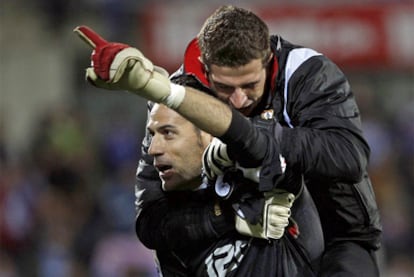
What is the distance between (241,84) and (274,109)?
A: 0.14m

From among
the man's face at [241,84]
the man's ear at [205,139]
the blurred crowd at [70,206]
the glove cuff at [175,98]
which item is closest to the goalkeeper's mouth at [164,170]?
the man's ear at [205,139]

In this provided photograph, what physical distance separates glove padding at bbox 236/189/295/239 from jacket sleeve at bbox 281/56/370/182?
4.5 inches

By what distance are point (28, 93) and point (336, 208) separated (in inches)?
278

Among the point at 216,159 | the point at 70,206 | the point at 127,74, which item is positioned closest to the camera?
the point at 127,74

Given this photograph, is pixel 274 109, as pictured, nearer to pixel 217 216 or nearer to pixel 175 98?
pixel 217 216

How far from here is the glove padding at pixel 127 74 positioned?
3143mm

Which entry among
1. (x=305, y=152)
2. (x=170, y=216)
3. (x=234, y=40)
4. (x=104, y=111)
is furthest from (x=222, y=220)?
(x=104, y=111)

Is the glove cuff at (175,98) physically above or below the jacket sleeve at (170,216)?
above

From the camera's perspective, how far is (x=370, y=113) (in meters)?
9.31

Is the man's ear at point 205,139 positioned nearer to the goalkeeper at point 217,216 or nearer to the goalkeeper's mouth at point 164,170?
the goalkeeper at point 217,216

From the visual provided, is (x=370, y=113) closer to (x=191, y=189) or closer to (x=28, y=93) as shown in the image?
(x=28, y=93)

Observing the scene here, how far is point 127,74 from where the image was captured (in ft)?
10.4

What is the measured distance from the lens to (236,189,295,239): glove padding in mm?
3545

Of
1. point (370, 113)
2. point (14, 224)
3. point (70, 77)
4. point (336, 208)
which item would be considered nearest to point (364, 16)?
point (370, 113)
